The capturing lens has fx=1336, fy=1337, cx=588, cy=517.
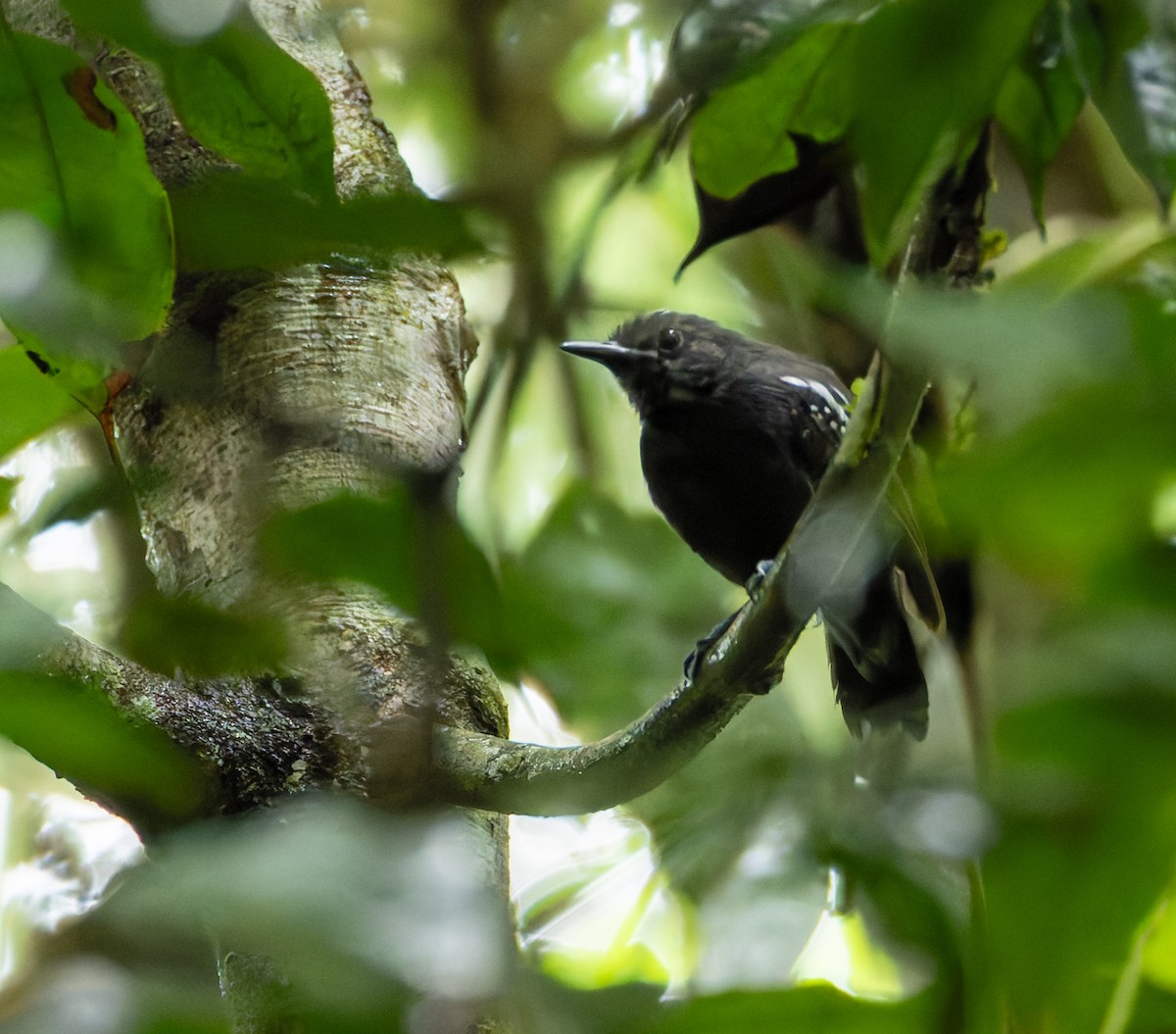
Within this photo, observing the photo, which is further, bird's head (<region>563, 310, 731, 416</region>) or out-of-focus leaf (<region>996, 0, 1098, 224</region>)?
bird's head (<region>563, 310, 731, 416</region>)

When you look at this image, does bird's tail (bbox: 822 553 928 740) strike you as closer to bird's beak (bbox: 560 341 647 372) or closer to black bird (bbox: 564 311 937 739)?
black bird (bbox: 564 311 937 739)

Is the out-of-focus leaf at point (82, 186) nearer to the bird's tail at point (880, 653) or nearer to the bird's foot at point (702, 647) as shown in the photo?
the bird's foot at point (702, 647)

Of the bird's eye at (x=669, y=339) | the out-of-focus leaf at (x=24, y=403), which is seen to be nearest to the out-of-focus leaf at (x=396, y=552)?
the out-of-focus leaf at (x=24, y=403)

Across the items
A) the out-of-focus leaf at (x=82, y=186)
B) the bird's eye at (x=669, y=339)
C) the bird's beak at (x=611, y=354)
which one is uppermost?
the out-of-focus leaf at (x=82, y=186)

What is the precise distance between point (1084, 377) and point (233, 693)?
133 cm

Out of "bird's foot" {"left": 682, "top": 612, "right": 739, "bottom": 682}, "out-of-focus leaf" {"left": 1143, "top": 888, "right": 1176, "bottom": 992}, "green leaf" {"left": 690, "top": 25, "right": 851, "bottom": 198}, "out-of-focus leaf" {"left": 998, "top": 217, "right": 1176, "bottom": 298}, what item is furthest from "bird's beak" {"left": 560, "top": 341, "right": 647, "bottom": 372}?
"out-of-focus leaf" {"left": 1143, "top": 888, "right": 1176, "bottom": 992}

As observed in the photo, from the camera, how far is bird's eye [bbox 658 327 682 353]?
3.64 metres

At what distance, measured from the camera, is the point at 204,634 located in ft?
3.50

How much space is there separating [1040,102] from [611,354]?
2.33 m

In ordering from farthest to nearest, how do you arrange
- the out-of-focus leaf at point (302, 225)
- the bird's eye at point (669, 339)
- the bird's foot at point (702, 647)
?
the bird's eye at point (669, 339)
the bird's foot at point (702, 647)
the out-of-focus leaf at point (302, 225)

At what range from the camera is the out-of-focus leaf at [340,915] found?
74cm

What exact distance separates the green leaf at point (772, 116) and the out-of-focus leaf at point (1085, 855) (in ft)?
1.90

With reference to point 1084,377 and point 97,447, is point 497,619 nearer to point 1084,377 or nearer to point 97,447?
point 1084,377

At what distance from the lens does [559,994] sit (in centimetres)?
78
